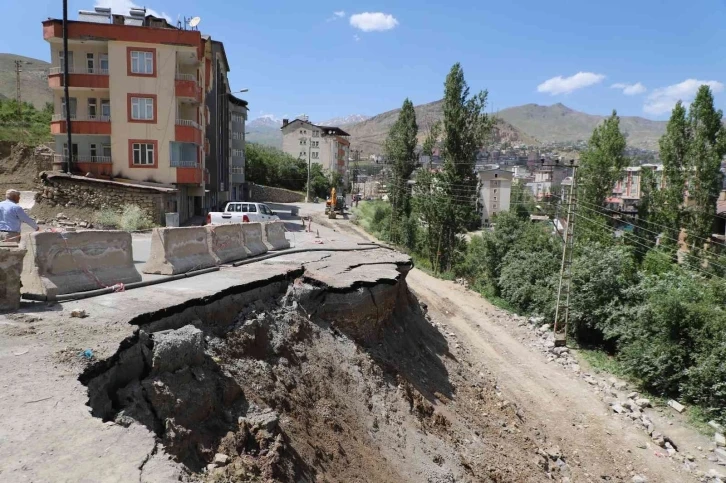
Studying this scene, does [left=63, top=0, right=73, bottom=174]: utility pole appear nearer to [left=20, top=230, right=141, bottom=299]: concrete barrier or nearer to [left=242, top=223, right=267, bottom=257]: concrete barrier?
[left=242, top=223, right=267, bottom=257]: concrete barrier

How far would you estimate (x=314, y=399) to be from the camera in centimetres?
807

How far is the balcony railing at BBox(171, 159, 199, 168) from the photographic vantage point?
93.8ft

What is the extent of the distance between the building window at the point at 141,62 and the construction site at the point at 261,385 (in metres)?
14.8

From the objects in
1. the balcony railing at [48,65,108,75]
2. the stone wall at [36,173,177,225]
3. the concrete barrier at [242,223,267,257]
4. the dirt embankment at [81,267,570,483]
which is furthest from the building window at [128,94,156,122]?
the dirt embankment at [81,267,570,483]

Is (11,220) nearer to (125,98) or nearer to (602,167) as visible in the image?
(125,98)

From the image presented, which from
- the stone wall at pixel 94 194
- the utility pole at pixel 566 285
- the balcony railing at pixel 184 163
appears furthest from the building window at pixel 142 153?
the utility pole at pixel 566 285

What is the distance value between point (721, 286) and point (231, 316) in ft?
58.6

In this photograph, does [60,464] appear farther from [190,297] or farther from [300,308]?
[300,308]

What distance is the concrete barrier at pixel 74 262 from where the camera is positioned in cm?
740

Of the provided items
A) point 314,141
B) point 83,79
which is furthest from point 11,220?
point 314,141

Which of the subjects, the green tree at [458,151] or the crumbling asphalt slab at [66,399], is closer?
the crumbling asphalt slab at [66,399]

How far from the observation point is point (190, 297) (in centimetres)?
796

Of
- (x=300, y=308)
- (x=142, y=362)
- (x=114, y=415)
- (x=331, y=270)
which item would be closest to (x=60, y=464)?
(x=114, y=415)

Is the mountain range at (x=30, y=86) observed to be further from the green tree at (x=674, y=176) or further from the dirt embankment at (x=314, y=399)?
the dirt embankment at (x=314, y=399)
